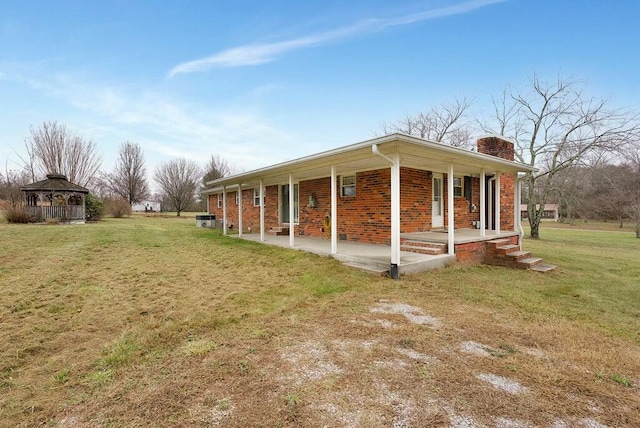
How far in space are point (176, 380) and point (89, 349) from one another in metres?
1.36

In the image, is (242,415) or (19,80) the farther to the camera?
(19,80)

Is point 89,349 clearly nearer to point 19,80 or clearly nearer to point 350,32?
point 350,32

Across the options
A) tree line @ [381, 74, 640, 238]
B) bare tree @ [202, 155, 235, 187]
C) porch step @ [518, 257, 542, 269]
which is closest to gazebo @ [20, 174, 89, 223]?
bare tree @ [202, 155, 235, 187]

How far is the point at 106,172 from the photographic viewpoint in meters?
38.4

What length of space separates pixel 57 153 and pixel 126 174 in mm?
12039

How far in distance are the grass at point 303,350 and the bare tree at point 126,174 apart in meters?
37.0

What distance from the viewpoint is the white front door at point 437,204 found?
958cm

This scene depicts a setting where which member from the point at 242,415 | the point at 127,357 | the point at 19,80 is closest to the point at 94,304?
the point at 127,357

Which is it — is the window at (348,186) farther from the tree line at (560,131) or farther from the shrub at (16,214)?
the shrub at (16,214)

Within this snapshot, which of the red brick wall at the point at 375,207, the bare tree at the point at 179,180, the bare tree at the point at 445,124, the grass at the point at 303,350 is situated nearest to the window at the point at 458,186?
the red brick wall at the point at 375,207

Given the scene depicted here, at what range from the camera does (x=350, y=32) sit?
11.2 metres

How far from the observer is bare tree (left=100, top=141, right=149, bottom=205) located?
38.0 meters

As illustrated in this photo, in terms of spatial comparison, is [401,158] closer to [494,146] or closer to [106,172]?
[494,146]

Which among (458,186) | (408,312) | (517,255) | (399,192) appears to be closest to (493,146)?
(458,186)
